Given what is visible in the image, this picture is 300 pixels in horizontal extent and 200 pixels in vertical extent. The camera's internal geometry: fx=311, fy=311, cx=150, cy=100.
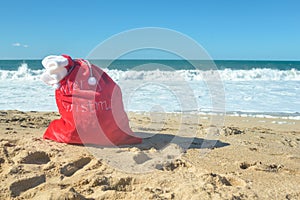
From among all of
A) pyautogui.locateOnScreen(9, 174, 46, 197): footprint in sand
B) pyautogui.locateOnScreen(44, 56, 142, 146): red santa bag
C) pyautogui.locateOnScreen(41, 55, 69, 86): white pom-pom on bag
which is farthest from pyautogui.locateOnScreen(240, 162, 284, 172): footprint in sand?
pyautogui.locateOnScreen(41, 55, 69, 86): white pom-pom on bag

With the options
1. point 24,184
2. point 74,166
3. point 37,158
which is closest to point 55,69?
point 37,158

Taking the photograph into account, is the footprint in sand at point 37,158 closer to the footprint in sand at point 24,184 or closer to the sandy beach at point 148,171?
the sandy beach at point 148,171

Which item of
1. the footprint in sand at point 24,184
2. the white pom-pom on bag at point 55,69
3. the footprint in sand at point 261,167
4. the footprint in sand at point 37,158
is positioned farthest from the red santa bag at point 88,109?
the footprint in sand at point 261,167

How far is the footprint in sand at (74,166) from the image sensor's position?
222cm

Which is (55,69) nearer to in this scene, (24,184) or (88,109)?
(88,109)

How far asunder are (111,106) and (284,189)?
1.52 m

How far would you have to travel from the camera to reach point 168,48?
10.7 ft

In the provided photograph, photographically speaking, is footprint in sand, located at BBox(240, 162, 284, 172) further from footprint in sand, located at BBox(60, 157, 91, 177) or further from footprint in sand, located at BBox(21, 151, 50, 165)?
footprint in sand, located at BBox(21, 151, 50, 165)

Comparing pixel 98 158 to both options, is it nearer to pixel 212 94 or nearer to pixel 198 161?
pixel 198 161

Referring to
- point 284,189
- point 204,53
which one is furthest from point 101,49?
point 284,189

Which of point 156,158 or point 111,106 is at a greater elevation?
point 111,106

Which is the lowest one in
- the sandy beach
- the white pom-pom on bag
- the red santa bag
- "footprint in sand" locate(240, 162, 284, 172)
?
"footprint in sand" locate(240, 162, 284, 172)

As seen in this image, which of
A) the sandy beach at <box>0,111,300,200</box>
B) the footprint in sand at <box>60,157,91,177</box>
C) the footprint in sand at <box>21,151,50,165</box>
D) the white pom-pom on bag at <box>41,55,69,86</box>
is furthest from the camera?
the white pom-pom on bag at <box>41,55,69,86</box>

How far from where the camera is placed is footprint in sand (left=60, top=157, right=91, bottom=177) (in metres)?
2.22
